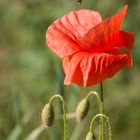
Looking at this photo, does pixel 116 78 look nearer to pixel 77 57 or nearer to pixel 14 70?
pixel 14 70

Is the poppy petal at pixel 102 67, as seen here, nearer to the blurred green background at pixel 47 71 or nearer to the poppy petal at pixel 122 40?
the poppy petal at pixel 122 40

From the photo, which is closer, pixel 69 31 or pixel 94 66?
pixel 94 66

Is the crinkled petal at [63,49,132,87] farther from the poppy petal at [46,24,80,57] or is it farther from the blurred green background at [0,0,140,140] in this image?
the blurred green background at [0,0,140,140]

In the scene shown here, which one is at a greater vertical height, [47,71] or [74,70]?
[74,70]

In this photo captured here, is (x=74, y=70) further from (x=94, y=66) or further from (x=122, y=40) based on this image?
(x=122, y=40)

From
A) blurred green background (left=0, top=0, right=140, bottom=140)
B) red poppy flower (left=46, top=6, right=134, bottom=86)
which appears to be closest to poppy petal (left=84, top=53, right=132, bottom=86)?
red poppy flower (left=46, top=6, right=134, bottom=86)

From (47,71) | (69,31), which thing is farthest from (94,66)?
(47,71)

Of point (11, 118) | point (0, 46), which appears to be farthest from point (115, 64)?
point (0, 46)

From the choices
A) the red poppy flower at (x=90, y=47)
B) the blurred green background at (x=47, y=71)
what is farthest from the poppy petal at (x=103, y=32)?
the blurred green background at (x=47, y=71)
